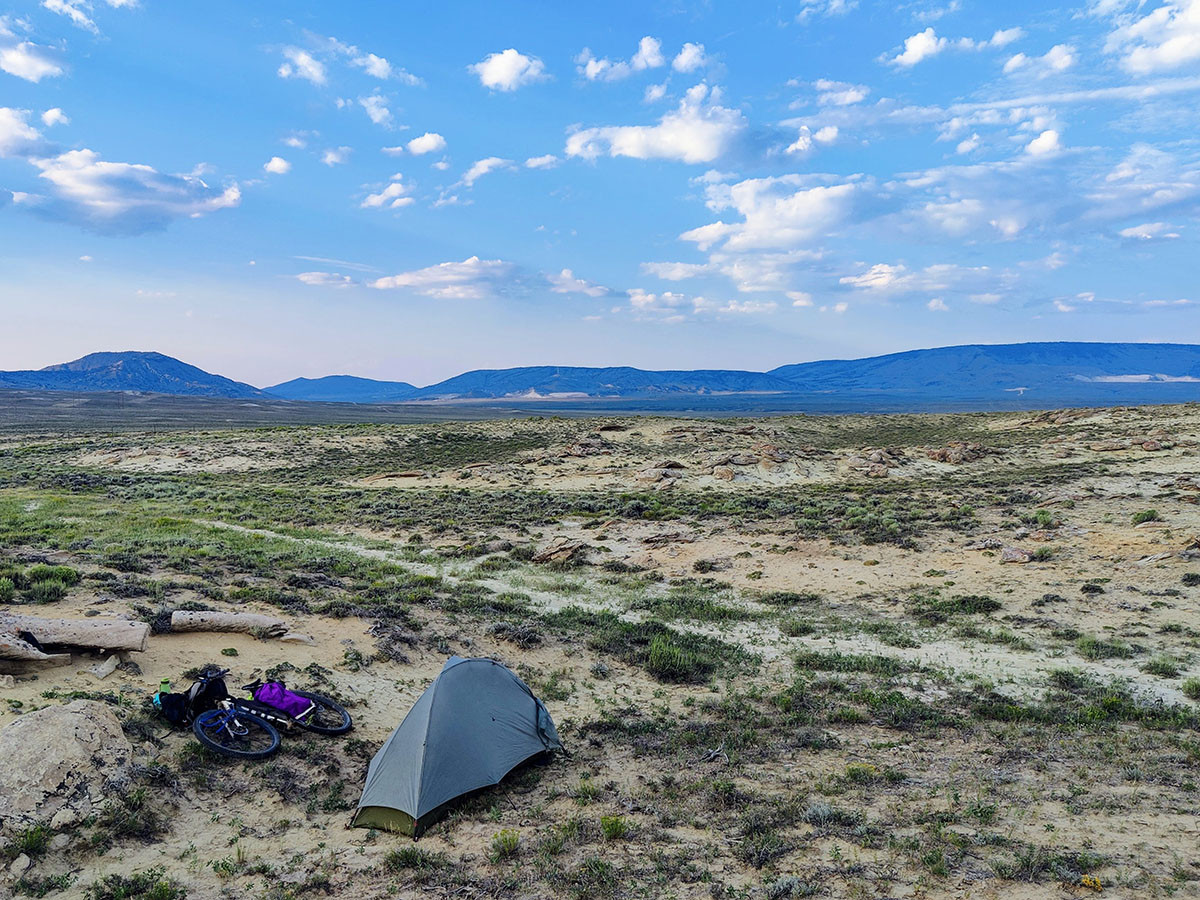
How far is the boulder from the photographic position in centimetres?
692

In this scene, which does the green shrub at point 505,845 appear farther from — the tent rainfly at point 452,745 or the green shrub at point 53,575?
the green shrub at point 53,575

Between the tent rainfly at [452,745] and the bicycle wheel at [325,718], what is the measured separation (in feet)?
4.69

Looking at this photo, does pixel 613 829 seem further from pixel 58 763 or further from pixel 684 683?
pixel 58 763

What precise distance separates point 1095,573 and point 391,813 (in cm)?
2159

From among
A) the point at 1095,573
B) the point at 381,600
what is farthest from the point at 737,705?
the point at 1095,573

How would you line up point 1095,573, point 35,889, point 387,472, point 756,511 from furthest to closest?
point 387,472 → point 756,511 → point 1095,573 → point 35,889

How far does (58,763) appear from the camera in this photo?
24.1 feet

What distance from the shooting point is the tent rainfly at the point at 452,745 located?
8.08 m

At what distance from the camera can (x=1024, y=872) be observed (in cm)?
666

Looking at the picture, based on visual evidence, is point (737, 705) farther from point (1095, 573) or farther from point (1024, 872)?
point (1095, 573)

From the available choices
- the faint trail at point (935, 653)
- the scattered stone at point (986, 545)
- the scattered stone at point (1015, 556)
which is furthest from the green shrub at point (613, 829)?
the scattered stone at point (986, 545)

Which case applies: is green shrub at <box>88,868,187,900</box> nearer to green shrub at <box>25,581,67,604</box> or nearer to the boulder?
the boulder

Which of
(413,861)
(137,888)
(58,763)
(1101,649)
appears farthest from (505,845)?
(1101,649)

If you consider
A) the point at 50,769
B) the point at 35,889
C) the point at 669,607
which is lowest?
the point at 669,607
